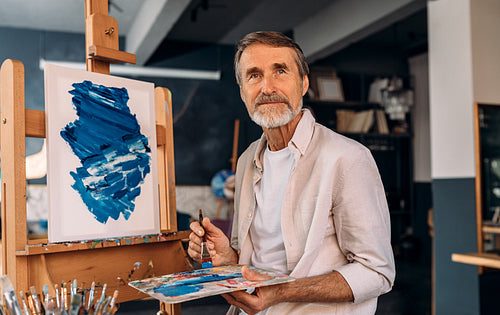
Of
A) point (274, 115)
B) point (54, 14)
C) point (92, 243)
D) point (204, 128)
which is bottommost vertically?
point (92, 243)

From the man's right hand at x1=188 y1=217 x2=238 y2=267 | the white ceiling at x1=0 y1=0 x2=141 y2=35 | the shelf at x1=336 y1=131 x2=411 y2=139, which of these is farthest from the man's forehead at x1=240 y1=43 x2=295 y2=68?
the shelf at x1=336 y1=131 x2=411 y2=139

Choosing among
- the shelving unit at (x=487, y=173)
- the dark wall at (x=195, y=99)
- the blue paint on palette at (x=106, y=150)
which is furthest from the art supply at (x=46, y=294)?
the dark wall at (x=195, y=99)

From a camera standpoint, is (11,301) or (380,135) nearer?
(11,301)

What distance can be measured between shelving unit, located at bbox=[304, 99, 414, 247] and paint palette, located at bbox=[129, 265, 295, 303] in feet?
17.2

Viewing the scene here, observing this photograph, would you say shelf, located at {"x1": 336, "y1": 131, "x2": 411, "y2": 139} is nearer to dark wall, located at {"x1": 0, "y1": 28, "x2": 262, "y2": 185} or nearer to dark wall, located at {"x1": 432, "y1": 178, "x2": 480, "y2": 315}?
dark wall, located at {"x1": 0, "y1": 28, "x2": 262, "y2": 185}

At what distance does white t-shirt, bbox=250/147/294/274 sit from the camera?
1.38 m

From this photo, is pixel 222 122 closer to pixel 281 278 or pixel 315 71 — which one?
pixel 315 71

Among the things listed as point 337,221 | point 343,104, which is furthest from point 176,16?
point 337,221

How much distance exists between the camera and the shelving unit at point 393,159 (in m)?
6.38

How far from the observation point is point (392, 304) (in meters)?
4.20

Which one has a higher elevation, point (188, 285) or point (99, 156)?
point (99, 156)

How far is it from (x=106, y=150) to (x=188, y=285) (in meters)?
0.58

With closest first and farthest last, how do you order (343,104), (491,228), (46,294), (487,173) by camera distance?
1. (46,294)
2. (491,228)
3. (487,173)
4. (343,104)

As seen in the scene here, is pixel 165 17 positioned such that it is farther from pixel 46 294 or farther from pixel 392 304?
pixel 46 294
